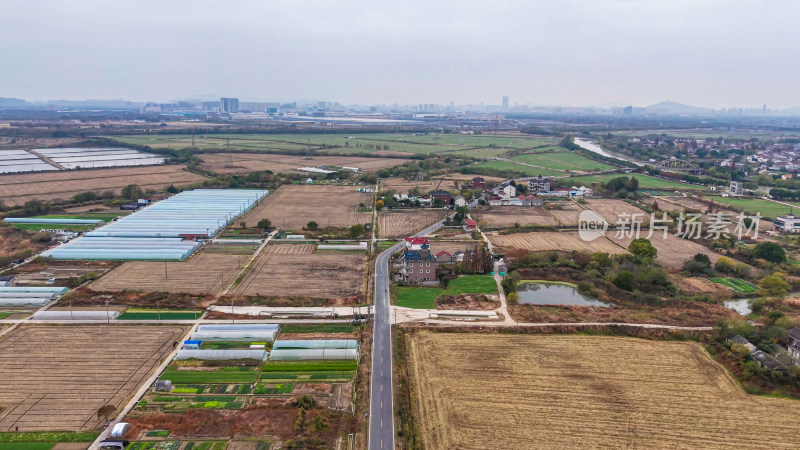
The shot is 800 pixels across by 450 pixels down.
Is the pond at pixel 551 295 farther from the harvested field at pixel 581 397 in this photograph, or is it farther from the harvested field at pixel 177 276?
the harvested field at pixel 177 276

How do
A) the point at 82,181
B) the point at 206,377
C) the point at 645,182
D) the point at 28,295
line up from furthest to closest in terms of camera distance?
1. the point at 645,182
2. the point at 82,181
3. the point at 28,295
4. the point at 206,377

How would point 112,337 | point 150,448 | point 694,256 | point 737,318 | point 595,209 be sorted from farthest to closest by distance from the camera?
point 595,209 < point 694,256 < point 737,318 < point 112,337 < point 150,448

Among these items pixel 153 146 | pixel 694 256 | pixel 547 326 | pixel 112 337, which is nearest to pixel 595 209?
pixel 694 256

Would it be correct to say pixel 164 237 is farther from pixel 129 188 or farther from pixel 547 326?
pixel 547 326

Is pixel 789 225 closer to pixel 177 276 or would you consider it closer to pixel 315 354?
pixel 315 354

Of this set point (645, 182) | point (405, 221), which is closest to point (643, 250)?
point (405, 221)
